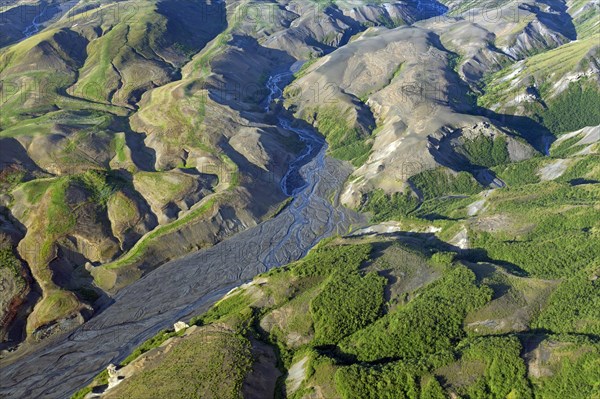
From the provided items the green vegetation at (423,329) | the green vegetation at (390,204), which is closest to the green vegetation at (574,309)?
the green vegetation at (423,329)

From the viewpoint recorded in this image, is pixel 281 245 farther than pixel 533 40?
No

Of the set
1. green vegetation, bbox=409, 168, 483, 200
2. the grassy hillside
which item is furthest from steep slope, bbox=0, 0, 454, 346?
green vegetation, bbox=409, 168, 483, 200

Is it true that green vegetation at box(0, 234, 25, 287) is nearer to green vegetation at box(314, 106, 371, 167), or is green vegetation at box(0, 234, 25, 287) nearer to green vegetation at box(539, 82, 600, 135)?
green vegetation at box(314, 106, 371, 167)

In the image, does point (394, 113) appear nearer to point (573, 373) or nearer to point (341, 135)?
point (341, 135)

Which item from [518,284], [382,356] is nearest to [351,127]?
Answer: [518,284]

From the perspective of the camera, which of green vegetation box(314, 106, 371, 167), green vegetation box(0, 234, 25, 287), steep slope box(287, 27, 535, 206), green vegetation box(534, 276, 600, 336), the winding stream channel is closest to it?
green vegetation box(534, 276, 600, 336)

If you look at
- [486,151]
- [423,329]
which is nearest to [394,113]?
[486,151]

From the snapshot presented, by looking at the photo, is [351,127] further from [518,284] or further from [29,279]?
[29,279]

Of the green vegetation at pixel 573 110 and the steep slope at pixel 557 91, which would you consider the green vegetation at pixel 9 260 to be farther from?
the green vegetation at pixel 573 110
